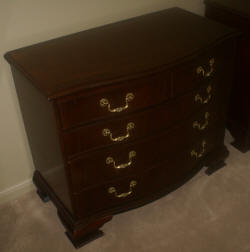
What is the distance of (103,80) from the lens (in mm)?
1541

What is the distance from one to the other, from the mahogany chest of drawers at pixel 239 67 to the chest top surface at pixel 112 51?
29cm

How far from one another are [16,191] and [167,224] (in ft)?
3.01

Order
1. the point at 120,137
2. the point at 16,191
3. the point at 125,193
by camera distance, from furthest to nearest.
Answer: the point at 16,191 → the point at 125,193 → the point at 120,137

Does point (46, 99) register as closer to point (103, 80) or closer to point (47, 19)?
point (103, 80)

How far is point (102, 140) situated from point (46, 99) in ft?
1.08

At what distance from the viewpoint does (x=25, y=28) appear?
6.10 feet

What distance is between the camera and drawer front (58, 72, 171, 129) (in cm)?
155

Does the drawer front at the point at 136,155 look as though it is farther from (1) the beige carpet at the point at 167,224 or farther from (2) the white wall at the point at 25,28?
(2) the white wall at the point at 25,28

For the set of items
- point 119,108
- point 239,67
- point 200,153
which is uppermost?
point 119,108

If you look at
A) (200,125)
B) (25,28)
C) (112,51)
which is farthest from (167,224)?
(25,28)

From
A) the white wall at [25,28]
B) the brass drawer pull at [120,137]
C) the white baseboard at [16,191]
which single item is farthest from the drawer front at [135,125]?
the white baseboard at [16,191]

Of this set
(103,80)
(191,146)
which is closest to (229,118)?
(191,146)

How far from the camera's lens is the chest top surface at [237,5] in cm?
214

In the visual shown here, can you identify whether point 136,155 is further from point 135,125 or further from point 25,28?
point 25,28
